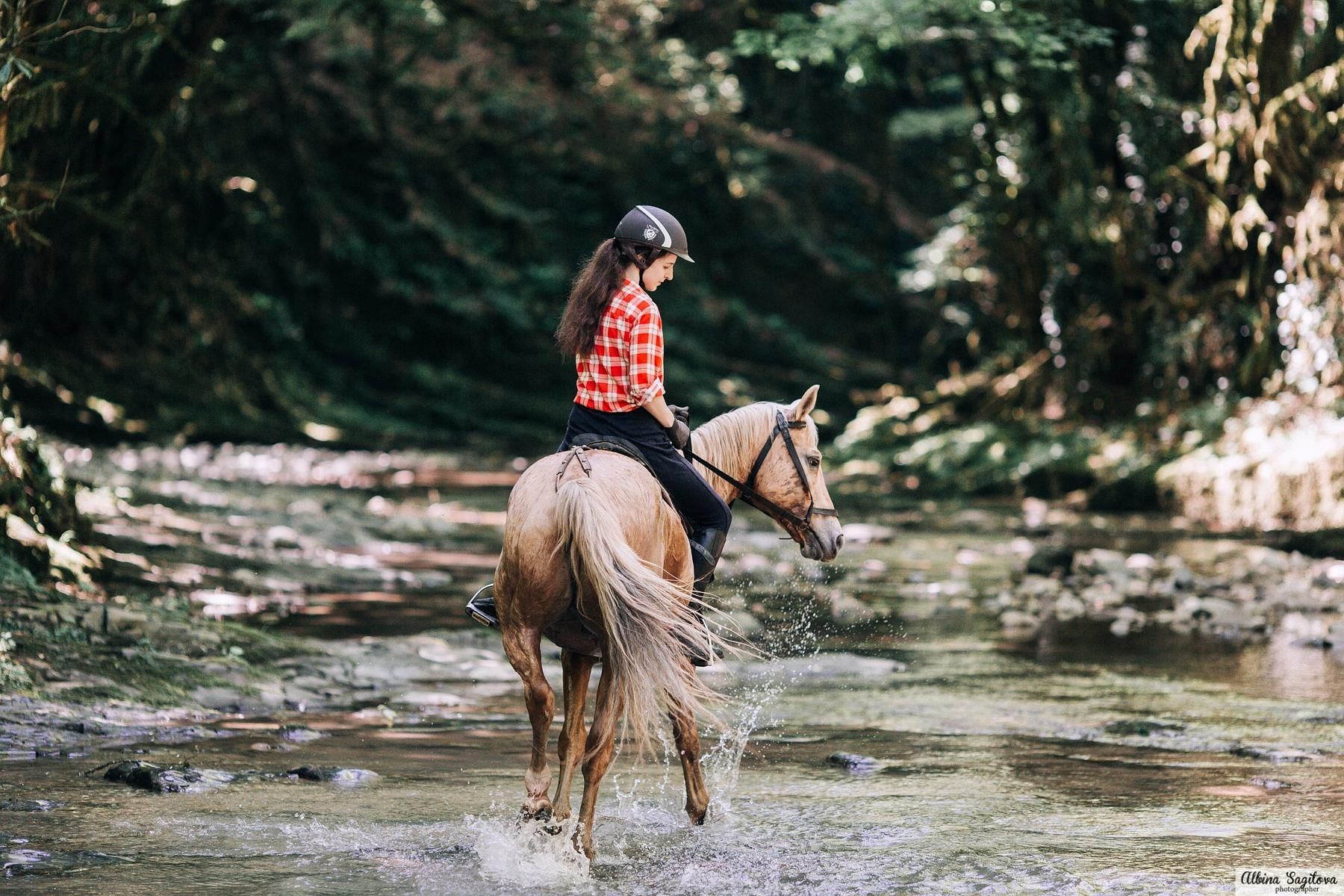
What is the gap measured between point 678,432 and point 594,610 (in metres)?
0.92

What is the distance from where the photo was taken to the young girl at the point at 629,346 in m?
5.96

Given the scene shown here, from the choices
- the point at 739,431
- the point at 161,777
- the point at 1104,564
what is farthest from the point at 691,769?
the point at 1104,564

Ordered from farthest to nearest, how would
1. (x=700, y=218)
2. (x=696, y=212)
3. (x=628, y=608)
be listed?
(x=700, y=218), (x=696, y=212), (x=628, y=608)

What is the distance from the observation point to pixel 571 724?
231 inches

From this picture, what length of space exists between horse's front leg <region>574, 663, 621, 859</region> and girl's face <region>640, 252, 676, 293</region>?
59.4 inches

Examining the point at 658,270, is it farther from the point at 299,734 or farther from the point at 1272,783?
the point at 1272,783

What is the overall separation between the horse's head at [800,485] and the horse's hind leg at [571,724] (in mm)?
1178

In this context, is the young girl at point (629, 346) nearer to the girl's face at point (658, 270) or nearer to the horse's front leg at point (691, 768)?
the girl's face at point (658, 270)

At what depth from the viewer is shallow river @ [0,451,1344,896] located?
204 inches

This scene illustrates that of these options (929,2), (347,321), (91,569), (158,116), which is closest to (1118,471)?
(929,2)

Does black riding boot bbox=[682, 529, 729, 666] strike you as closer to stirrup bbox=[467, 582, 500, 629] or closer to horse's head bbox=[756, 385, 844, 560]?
horse's head bbox=[756, 385, 844, 560]

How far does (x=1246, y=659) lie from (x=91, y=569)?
25.3 ft

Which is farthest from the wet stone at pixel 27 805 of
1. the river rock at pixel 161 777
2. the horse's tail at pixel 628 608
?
the horse's tail at pixel 628 608

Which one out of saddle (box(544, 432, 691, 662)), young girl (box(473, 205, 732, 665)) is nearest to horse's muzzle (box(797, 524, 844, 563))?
young girl (box(473, 205, 732, 665))
